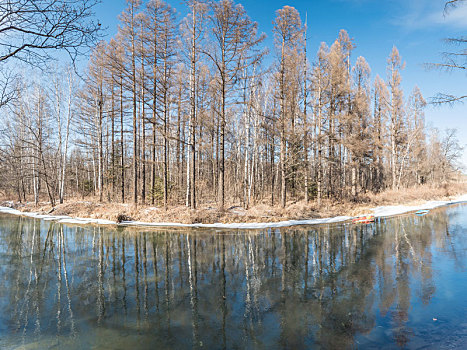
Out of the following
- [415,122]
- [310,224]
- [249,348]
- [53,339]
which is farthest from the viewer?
[415,122]

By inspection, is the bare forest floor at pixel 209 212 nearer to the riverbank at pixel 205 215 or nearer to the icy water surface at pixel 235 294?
the riverbank at pixel 205 215

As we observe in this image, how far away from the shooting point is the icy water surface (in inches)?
133

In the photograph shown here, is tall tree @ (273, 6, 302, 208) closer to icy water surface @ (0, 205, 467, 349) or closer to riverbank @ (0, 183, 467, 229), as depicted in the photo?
riverbank @ (0, 183, 467, 229)

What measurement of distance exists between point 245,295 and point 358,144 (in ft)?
59.6

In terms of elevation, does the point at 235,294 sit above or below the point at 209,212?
below

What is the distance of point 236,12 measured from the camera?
14.0 meters

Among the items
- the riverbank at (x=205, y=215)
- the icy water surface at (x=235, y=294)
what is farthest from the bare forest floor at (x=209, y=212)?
the icy water surface at (x=235, y=294)

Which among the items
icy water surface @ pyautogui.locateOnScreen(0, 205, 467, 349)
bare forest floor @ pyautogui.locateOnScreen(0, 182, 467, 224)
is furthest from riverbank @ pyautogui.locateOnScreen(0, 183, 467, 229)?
icy water surface @ pyautogui.locateOnScreen(0, 205, 467, 349)

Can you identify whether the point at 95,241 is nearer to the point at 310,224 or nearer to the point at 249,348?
the point at 249,348

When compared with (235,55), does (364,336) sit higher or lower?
lower

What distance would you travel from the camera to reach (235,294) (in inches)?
188

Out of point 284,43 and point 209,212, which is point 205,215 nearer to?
point 209,212

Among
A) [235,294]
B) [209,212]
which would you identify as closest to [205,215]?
[209,212]

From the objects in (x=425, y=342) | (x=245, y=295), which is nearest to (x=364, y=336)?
(x=425, y=342)
